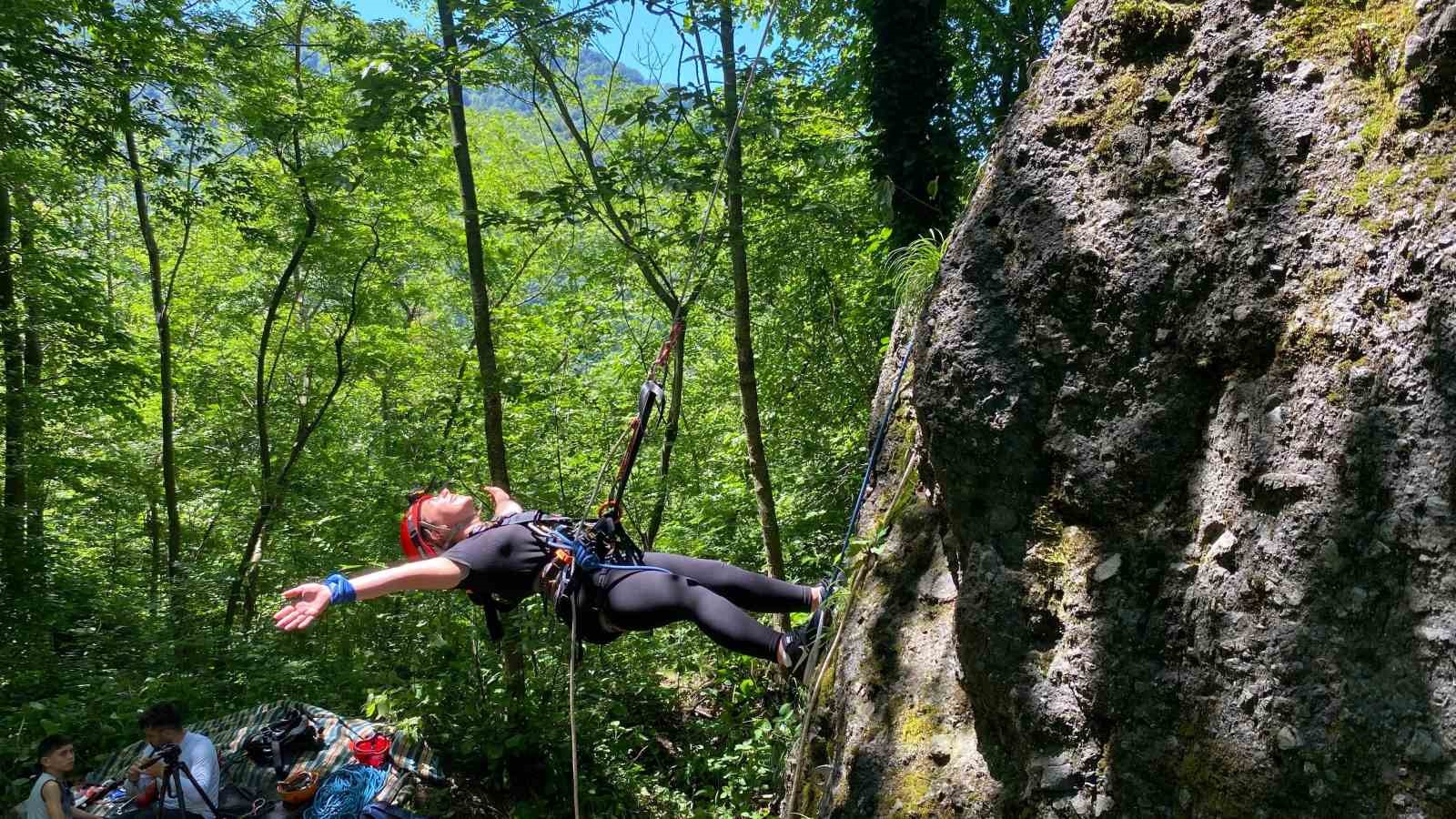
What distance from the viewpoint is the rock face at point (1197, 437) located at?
1506 mm

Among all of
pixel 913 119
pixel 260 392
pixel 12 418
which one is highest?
pixel 913 119

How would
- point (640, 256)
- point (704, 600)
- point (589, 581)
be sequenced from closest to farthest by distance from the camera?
point (704, 600), point (589, 581), point (640, 256)

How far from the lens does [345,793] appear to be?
5.59 m

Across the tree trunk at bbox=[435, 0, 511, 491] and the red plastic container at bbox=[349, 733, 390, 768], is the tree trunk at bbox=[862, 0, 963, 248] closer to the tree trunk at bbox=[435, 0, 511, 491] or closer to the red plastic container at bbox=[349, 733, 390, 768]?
the tree trunk at bbox=[435, 0, 511, 491]

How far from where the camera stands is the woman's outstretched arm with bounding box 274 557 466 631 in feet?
8.93

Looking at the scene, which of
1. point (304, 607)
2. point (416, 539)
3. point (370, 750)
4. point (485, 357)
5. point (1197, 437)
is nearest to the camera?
point (1197, 437)

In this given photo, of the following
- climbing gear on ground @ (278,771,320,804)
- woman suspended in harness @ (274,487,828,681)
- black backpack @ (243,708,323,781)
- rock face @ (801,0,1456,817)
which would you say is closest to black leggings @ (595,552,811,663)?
woman suspended in harness @ (274,487,828,681)

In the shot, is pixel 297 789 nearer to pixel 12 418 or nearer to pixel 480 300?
pixel 480 300

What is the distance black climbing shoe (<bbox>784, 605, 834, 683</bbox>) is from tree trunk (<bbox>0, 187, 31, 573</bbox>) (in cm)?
913

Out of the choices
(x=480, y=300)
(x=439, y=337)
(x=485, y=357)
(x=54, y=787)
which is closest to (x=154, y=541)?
(x=439, y=337)

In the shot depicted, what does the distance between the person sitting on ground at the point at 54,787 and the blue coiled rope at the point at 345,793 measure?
4.86ft

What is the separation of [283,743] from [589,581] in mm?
3771

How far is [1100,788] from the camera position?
6.14ft

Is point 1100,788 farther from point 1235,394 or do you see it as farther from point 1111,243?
point 1111,243
